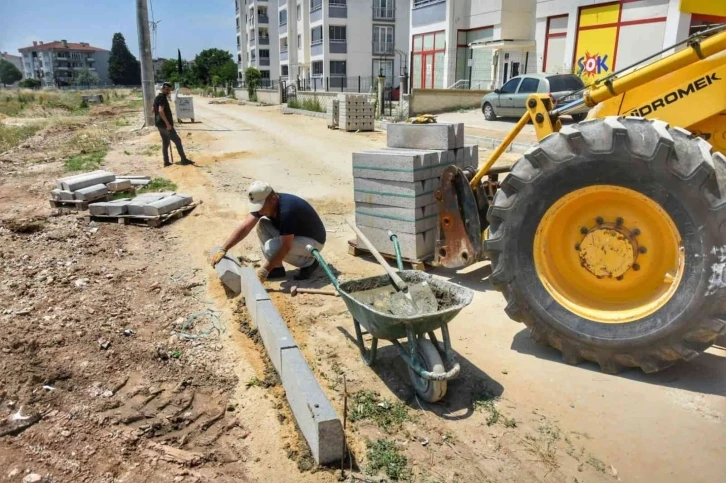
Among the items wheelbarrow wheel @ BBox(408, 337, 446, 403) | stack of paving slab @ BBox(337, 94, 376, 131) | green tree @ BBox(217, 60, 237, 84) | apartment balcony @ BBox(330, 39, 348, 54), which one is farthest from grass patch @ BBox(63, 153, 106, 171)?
green tree @ BBox(217, 60, 237, 84)

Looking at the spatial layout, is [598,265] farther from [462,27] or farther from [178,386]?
[462,27]

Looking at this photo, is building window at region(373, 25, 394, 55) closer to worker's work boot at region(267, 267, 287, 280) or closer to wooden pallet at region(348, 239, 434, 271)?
wooden pallet at region(348, 239, 434, 271)

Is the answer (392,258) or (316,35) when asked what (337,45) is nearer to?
(316,35)

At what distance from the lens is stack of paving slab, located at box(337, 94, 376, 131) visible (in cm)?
2102

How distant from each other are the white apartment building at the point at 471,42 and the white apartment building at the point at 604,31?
5.94ft

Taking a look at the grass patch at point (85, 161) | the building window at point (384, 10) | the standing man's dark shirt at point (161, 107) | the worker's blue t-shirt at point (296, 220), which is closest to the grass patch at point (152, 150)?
the grass patch at point (85, 161)

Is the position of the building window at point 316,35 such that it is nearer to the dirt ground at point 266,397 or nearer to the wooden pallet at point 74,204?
the wooden pallet at point 74,204

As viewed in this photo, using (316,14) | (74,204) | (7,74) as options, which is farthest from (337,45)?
(7,74)

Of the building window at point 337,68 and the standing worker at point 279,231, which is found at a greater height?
the building window at point 337,68

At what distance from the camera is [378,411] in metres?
3.78

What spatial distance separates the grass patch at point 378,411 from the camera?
12.0ft

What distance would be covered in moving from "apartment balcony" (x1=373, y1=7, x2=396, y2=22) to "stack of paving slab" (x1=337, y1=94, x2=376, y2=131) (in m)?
32.7

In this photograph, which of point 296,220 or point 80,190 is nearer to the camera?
point 296,220

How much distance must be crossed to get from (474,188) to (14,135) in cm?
2376
